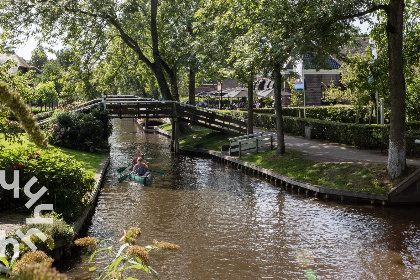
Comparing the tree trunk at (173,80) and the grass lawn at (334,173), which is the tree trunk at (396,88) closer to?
the grass lawn at (334,173)

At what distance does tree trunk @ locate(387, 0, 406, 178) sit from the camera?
57.7 feet

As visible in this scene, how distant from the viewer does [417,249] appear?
1289 centimetres

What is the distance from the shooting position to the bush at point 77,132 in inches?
1077

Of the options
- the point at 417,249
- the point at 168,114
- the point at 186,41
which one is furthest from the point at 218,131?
the point at 417,249

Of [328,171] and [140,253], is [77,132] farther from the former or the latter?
[140,253]

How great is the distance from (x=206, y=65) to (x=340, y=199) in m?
13.5

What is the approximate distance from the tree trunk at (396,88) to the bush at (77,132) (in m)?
16.8

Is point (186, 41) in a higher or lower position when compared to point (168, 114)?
higher

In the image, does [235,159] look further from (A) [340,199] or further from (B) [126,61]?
(B) [126,61]

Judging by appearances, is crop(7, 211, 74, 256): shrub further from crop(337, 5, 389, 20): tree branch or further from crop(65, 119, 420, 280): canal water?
crop(337, 5, 389, 20): tree branch

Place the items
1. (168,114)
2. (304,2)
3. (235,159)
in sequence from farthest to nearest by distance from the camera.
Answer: (168,114) < (235,159) < (304,2)

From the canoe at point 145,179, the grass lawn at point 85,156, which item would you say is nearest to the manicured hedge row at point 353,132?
the canoe at point 145,179

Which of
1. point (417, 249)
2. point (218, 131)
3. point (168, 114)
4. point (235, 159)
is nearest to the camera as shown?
point (417, 249)

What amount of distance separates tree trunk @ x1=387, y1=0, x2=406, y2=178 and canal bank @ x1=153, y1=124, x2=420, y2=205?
802 mm
